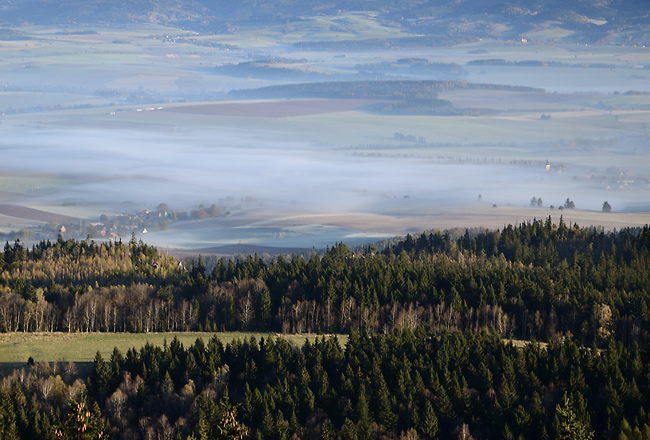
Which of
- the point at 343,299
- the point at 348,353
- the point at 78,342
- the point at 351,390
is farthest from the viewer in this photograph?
the point at 343,299

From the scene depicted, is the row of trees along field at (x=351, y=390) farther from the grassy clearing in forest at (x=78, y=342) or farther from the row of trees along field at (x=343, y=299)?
the row of trees along field at (x=343, y=299)

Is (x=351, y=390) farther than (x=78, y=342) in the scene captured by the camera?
No

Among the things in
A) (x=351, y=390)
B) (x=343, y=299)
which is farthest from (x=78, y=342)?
(x=351, y=390)

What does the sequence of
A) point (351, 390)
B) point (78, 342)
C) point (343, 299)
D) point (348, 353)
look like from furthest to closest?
1. point (343, 299)
2. point (78, 342)
3. point (348, 353)
4. point (351, 390)

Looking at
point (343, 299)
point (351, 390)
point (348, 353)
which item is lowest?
point (351, 390)

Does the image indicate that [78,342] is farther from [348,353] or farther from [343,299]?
[343,299]

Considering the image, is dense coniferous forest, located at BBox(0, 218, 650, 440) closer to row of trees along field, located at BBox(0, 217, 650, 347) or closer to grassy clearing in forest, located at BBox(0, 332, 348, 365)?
row of trees along field, located at BBox(0, 217, 650, 347)

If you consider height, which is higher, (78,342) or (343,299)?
(343,299)
